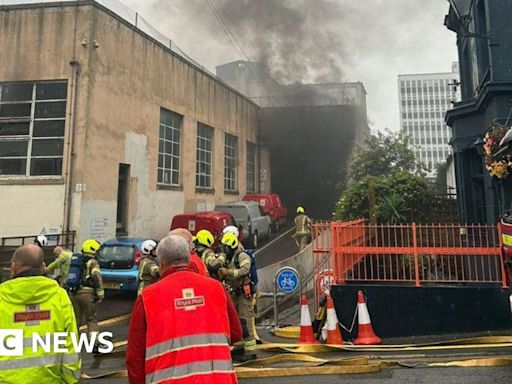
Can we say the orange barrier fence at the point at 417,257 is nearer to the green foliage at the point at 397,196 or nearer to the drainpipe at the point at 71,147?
the green foliage at the point at 397,196

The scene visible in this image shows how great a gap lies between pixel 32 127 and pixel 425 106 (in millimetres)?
119433

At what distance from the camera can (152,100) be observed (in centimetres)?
1694

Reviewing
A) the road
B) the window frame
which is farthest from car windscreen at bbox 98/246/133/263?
the window frame

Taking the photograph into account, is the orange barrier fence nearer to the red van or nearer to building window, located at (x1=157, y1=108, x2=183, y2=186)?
the red van

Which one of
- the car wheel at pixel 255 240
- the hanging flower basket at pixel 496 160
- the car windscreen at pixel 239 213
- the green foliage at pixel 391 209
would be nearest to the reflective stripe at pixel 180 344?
the hanging flower basket at pixel 496 160

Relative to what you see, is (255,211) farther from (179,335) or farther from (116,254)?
(179,335)

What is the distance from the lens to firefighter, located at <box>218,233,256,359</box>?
5656 mm

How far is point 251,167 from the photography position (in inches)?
1141

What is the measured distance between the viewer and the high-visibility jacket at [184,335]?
6.47 ft

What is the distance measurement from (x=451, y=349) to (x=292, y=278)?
270 cm

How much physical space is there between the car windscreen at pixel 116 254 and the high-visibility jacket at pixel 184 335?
8.04 meters

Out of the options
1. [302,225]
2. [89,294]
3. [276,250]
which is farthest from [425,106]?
[89,294]

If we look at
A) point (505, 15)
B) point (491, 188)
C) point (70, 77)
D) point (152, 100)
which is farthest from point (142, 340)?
point (152, 100)

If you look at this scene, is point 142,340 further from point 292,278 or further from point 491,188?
point 491,188
